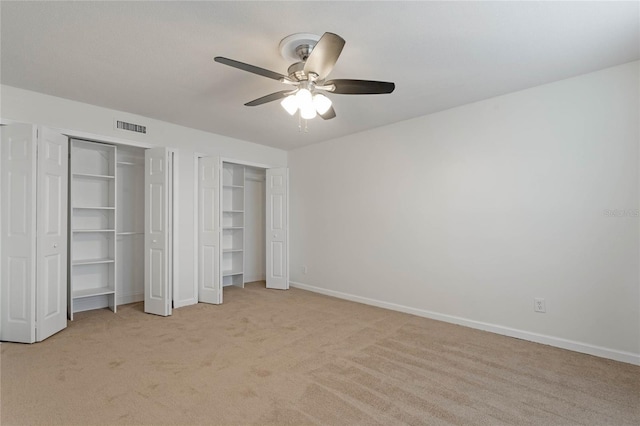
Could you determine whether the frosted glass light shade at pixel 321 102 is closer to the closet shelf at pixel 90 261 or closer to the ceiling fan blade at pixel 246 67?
the ceiling fan blade at pixel 246 67

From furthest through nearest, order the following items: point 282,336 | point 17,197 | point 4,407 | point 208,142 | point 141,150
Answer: point 208,142, point 141,150, point 282,336, point 17,197, point 4,407

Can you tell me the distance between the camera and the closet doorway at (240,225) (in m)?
4.75

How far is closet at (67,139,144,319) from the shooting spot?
416cm

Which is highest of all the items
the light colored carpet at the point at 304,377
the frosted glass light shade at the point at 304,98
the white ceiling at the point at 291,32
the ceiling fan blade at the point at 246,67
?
the white ceiling at the point at 291,32

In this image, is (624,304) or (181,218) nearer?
(624,304)

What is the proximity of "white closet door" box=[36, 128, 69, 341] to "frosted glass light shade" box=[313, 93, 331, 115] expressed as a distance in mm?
2898

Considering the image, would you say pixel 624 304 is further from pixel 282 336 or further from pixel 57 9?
pixel 57 9

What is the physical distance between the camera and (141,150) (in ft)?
15.1


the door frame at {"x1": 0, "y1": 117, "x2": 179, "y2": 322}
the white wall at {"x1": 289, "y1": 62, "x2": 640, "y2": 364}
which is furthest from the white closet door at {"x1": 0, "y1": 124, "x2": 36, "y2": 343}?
the white wall at {"x1": 289, "y1": 62, "x2": 640, "y2": 364}

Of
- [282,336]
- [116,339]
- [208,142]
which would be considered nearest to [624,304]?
[282,336]

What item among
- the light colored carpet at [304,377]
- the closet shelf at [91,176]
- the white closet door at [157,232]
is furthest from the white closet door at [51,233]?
the white closet door at [157,232]

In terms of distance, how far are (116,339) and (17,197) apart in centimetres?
173

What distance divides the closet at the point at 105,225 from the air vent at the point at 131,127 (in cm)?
34

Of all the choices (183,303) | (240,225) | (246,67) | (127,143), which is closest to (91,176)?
(127,143)
